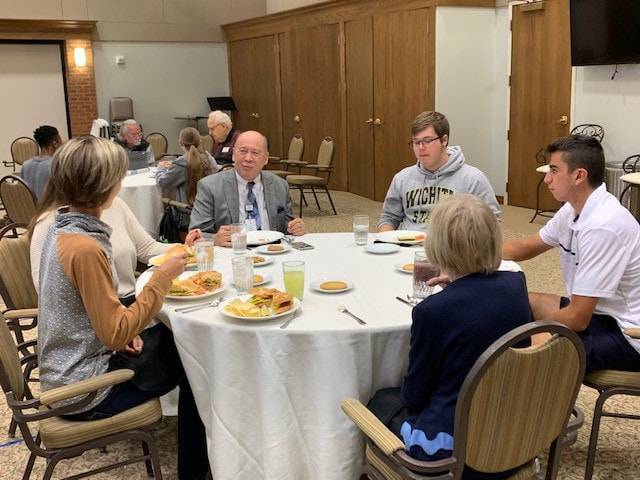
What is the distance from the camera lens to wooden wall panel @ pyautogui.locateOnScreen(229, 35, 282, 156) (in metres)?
11.2

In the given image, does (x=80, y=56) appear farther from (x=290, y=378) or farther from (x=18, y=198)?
(x=290, y=378)

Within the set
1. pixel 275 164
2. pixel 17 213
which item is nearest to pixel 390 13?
pixel 275 164

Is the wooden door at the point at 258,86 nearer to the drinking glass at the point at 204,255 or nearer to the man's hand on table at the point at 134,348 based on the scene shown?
the drinking glass at the point at 204,255

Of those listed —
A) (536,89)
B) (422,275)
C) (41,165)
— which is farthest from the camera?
(536,89)

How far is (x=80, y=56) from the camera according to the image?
439 inches

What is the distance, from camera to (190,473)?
2.48m

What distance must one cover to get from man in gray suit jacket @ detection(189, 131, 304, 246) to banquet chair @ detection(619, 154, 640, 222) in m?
3.23

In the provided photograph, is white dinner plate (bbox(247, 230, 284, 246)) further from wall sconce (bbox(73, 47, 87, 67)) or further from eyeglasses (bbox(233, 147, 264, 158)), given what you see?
wall sconce (bbox(73, 47, 87, 67))

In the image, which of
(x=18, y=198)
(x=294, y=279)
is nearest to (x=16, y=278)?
(x=294, y=279)

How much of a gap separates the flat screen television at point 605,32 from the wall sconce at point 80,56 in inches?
303

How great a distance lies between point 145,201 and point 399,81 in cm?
420

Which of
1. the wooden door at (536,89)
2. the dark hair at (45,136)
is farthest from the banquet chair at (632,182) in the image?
the dark hair at (45,136)

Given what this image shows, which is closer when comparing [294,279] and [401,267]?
[294,279]

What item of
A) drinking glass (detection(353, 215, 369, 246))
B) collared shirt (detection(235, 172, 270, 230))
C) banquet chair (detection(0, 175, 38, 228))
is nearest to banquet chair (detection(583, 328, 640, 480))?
drinking glass (detection(353, 215, 369, 246))
